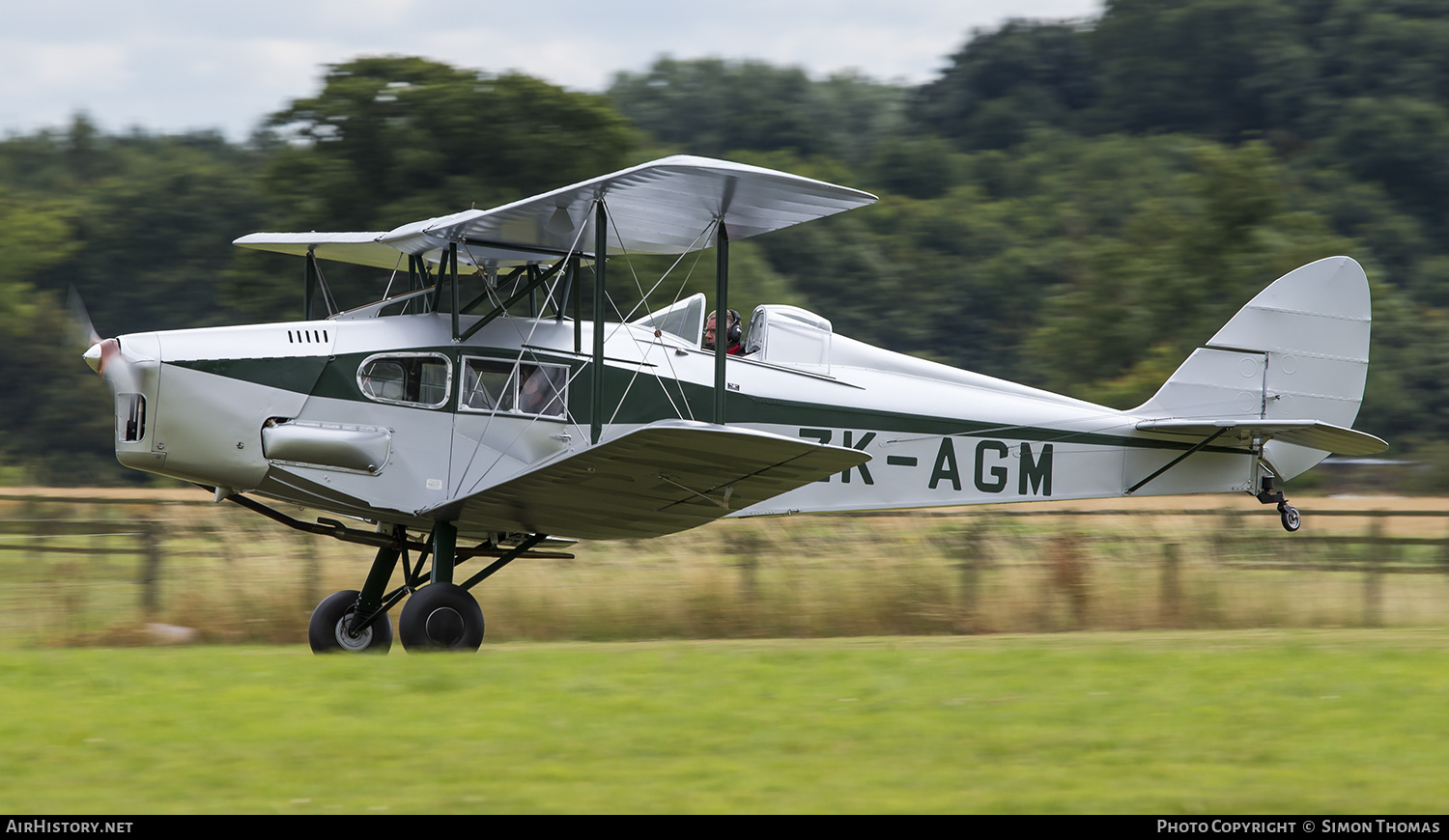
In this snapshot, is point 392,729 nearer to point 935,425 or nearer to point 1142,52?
point 935,425

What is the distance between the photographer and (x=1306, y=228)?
105 feet

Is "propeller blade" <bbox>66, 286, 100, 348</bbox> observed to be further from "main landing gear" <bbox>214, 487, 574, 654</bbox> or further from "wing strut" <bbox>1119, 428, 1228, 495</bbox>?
"wing strut" <bbox>1119, 428, 1228, 495</bbox>

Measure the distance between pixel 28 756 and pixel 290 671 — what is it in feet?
6.15

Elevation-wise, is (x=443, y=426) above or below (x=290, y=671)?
above

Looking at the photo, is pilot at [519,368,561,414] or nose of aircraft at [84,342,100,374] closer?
nose of aircraft at [84,342,100,374]

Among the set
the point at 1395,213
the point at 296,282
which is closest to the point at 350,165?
the point at 296,282

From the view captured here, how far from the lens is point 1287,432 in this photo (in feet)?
34.6

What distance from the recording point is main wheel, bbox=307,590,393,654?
9758mm

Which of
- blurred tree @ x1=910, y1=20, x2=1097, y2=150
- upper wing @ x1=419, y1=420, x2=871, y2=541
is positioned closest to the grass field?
upper wing @ x1=419, y1=420, x2=871, y2=541

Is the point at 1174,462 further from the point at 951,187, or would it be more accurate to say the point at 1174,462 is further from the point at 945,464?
the point at 951,187

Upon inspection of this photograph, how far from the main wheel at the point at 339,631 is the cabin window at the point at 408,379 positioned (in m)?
1.64

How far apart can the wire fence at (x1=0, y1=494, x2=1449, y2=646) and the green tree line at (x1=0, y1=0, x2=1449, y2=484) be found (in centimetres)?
874

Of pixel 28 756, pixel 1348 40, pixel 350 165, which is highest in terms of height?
pixel 1348 40

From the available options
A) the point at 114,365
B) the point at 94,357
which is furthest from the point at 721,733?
the point at 94,357
